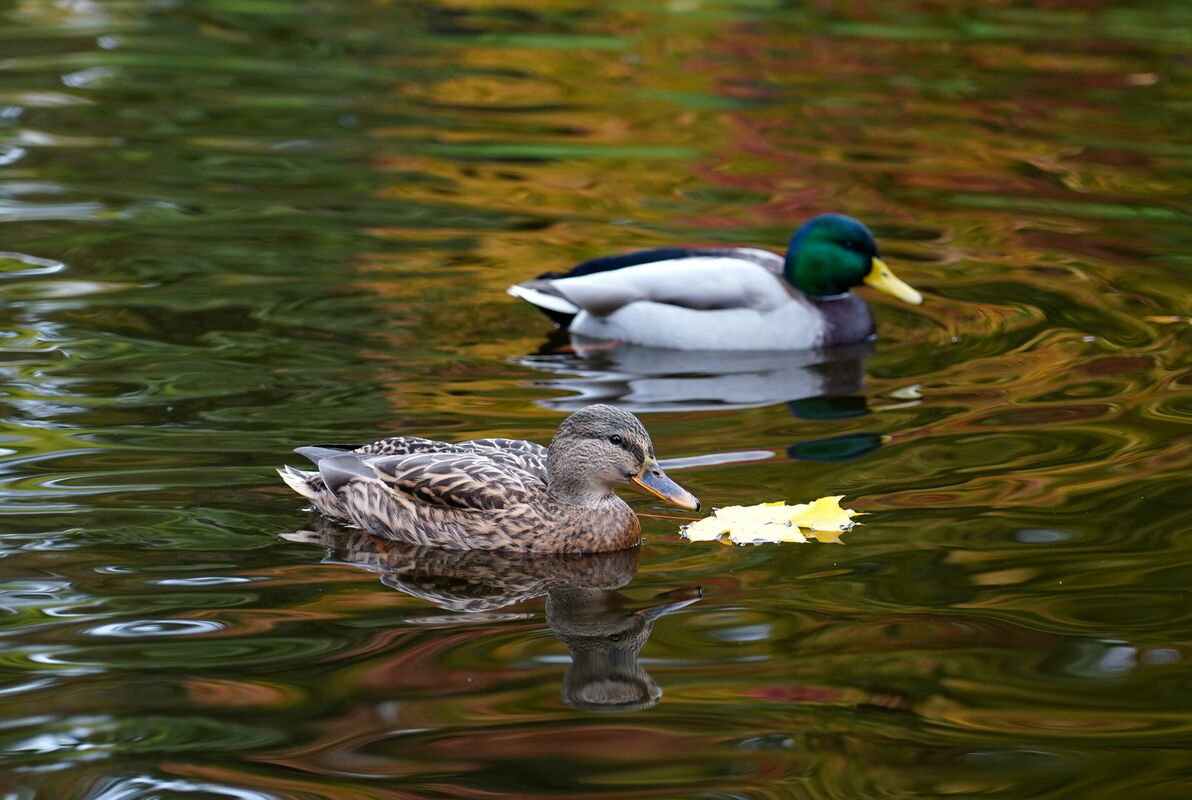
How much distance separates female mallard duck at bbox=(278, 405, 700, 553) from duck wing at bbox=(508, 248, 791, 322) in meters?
3.26

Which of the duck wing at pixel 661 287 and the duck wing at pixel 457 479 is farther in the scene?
the duck wing at pixel 661 287

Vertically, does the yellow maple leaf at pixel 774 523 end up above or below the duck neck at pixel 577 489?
below

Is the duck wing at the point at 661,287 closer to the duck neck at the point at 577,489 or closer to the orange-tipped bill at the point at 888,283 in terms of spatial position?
the orange-tipped bill at the point at 888,283

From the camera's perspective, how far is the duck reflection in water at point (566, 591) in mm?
5449

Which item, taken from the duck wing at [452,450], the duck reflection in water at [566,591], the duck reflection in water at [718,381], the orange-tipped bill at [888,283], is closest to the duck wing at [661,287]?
the duck reflection in water at [718,381]

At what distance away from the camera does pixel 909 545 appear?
6539mm

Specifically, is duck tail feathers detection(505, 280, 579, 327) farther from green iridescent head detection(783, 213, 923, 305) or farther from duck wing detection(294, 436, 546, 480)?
duck wing detection(294, 436, 546, 480)

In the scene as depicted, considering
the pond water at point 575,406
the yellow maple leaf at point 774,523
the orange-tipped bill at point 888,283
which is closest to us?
the pond water at point 575,406

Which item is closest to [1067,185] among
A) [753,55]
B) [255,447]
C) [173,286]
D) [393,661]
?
[753,55]

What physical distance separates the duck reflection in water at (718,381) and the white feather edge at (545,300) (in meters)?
0.17

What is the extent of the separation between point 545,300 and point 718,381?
4.19 feet

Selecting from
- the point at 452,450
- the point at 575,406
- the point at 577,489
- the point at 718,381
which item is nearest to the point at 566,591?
the point at 577,489

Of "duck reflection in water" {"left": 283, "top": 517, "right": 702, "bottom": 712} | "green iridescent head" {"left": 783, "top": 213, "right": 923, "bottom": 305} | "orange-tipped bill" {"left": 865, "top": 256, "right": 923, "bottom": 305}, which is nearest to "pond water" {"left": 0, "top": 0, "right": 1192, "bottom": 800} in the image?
"duck reflection in water" {"left": 283, "top": 517, "right": 702, "bottom": 712}

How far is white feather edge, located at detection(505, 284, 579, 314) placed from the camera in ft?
32.5
